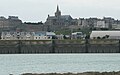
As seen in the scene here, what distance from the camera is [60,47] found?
422 ft

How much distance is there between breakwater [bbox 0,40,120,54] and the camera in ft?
417

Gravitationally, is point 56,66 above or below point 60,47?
above

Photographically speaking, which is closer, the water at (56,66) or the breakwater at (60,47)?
the water at (56,66)

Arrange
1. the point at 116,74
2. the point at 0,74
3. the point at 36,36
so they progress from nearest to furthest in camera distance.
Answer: the point at 116,74, the point at 0,74, the point at 36,36

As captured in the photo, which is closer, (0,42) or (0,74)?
(0,74)

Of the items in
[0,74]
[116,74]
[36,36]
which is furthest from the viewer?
[36,36]

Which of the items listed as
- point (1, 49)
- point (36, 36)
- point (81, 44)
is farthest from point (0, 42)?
point (36, 36)

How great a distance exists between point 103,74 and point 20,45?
8921 centimetres

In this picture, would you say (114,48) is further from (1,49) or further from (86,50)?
(1,49)

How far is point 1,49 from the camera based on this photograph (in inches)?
4995

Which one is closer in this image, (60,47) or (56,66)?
(56,66)

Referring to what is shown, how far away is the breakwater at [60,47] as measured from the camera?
127m

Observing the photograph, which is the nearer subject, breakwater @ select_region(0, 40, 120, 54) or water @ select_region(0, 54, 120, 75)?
water @ select_region(0, 54, 120, 75)

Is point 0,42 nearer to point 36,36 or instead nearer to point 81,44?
point 81,44
